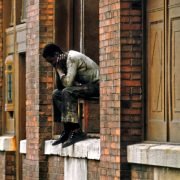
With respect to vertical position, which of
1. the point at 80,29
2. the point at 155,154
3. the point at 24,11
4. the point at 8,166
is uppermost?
the point at 24,11

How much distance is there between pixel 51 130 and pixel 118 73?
12.1ft

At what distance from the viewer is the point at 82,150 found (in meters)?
16.2

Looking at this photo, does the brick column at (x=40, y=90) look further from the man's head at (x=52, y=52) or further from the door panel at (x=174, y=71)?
the door panel at (x=174, y=71)

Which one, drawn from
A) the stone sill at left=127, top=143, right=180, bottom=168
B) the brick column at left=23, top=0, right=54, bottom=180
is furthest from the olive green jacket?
the stone sill at left=127, top=143, right=180, bottom=168

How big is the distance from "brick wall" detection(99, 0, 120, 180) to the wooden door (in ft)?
1.33

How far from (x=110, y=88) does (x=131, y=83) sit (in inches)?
16.3

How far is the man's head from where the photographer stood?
54.2ft

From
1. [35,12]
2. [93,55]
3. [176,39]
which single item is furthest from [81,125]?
[176,39]

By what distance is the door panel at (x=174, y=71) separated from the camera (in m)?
14.0

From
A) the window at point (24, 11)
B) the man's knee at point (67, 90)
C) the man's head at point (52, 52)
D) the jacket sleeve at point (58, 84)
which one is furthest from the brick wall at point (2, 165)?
the man's knee at point (67, 90)

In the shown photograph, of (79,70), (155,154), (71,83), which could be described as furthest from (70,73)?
(155,154)

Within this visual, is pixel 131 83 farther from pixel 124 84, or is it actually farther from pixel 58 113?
pixel 58 113

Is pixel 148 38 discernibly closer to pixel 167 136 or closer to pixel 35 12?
pixel 167 136

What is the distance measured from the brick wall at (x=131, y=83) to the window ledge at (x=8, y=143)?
5808 millimetres
